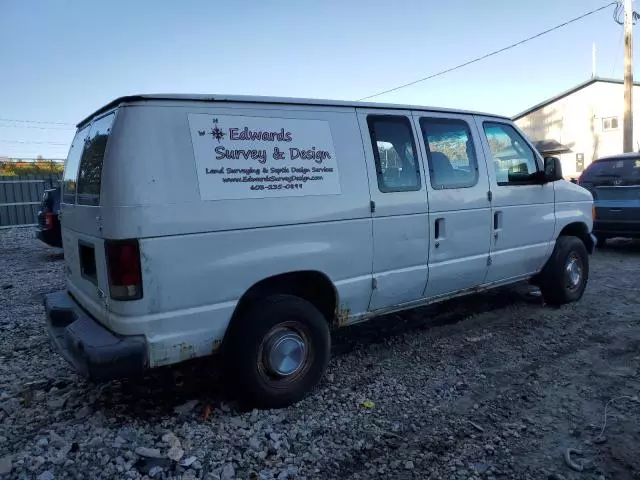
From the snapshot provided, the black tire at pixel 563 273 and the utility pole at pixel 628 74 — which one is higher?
the utility pole at pixel 628 74

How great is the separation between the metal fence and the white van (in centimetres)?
1390

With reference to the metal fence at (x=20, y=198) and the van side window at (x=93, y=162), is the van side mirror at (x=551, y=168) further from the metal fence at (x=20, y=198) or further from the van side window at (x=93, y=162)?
the metal fence at (x=20, y=198)

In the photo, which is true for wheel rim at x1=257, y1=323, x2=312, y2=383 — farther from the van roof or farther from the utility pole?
the utility pole

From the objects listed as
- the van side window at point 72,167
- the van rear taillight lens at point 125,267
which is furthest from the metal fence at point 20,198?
the van rear taillight lens at point 125,267

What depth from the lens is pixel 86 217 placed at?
129 inches

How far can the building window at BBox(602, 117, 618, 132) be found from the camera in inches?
1039

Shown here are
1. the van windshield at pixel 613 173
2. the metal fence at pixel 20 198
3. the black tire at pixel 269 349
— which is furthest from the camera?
the metal fence at pixel 20 198

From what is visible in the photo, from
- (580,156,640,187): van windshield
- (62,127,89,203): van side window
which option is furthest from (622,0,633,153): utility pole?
(62,127,89,203): van side window

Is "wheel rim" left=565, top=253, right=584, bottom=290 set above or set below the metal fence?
below

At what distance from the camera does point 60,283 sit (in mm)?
7793

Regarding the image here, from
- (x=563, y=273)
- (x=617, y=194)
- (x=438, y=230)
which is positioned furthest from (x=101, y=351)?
(x=617, y=194)

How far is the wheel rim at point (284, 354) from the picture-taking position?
342 cm

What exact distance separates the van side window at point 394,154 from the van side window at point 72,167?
228 centimetres

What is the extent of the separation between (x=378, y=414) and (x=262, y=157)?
77.5 inches
